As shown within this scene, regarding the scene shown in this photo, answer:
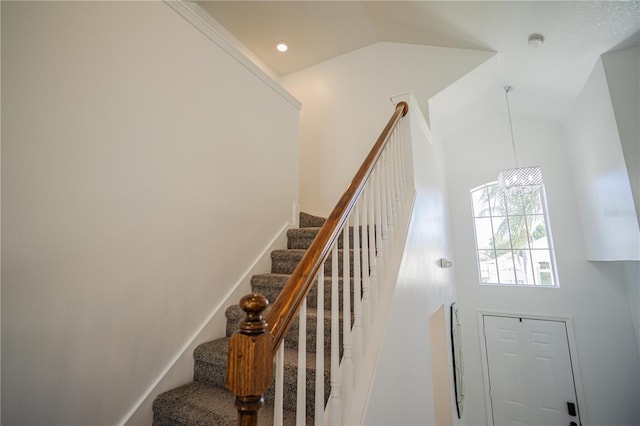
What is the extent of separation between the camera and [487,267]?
14.2 ft

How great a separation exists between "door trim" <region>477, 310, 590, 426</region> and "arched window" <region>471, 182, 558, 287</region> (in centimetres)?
44

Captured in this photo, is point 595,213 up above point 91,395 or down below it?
above

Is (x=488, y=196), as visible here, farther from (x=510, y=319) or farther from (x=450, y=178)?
(x=510, y=319)

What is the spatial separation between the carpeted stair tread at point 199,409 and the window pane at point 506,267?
13.4ft

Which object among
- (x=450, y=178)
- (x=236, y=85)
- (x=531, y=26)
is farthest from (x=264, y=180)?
(x=450, y=178)

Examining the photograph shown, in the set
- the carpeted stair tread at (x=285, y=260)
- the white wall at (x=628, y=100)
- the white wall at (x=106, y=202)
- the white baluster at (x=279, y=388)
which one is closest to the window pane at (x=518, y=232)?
the white wall at (x=628, y=100)

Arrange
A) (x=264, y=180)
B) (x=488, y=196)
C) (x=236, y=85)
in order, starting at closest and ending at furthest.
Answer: (x=236, y=85)
(x=264, y=180)
(x=488, y=196)

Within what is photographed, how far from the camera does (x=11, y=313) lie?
106 centimetres

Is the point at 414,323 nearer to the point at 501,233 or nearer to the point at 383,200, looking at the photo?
the point at 383,200

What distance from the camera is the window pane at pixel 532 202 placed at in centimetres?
416

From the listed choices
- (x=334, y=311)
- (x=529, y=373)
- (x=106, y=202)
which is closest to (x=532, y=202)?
(x=529, y=373)

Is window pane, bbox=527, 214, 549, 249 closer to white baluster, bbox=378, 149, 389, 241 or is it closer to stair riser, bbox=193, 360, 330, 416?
white baluster, bbox=378, 149, 389, 241

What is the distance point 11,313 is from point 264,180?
171cm

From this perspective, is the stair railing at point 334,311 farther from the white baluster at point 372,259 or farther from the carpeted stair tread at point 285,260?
the carpeted stair tread at point 285,260
